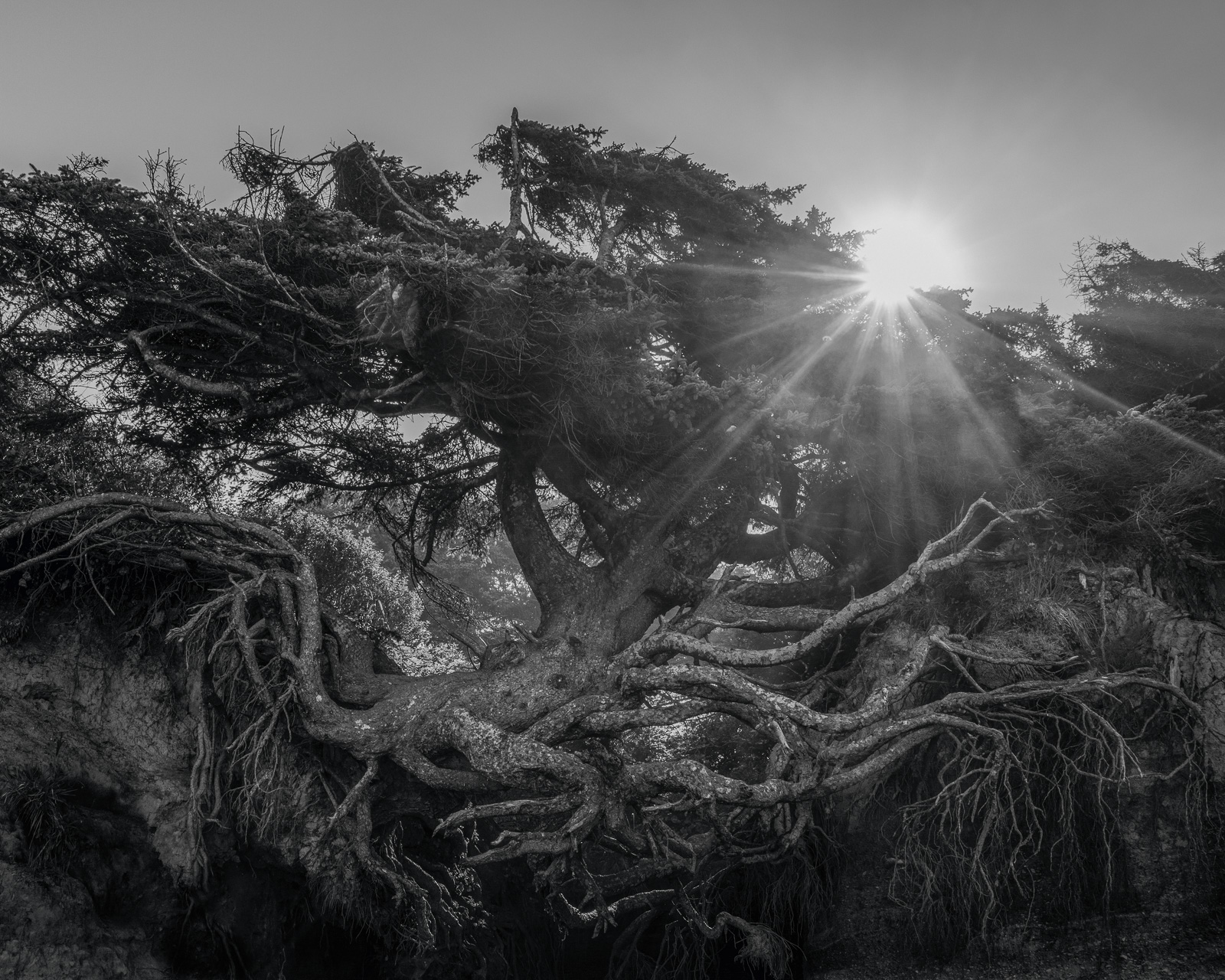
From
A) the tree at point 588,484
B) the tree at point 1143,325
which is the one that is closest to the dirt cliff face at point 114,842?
the tree at point 588,484

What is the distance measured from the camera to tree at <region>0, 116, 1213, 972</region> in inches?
265

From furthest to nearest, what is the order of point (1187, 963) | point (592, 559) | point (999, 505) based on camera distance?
point (592, 559) < point (999, 505) < point (1187, 963)

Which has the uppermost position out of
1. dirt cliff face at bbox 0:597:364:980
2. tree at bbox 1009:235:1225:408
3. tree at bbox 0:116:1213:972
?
tree at bbox 1009:235:1225:408

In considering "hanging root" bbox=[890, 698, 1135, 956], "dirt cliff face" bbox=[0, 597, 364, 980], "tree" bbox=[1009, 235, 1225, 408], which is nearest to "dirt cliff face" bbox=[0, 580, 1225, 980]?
"dirt cliff face" bbox=[0, 597, 364, 980]

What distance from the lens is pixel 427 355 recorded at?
25.5 feet

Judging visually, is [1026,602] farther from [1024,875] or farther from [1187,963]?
[1187,963]

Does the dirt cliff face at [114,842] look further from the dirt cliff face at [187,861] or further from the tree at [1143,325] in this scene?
the tree at [1143,325]

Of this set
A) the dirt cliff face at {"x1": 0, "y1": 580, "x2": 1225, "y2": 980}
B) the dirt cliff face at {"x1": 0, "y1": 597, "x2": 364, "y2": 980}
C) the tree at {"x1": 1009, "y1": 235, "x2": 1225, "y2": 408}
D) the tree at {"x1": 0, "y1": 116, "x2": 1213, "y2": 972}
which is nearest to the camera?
the dirt cliff face at {"x1": 0, "y1": 597, "x2": 364, "y2": 980}

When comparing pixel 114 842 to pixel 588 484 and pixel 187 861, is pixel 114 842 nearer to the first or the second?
pixel 187 861

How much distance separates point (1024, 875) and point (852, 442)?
4.66m

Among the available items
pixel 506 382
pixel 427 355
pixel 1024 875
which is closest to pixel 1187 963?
pixel 1024 875

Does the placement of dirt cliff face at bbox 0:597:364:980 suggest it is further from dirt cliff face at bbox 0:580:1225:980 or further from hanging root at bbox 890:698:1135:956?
hanging root at bbox 890:698:1135:956

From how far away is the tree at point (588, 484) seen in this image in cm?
674

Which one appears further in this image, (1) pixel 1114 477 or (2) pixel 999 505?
(2) pixel 999 505
